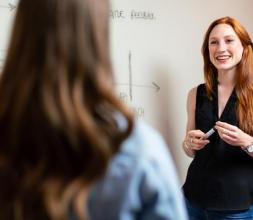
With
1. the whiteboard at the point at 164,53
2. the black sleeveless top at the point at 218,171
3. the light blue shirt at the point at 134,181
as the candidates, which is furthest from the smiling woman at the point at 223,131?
the light blue shirt at the point at 134,181

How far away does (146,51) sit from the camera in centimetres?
170

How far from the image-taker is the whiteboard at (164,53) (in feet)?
5.44

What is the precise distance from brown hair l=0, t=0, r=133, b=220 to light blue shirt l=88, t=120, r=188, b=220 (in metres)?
0.02

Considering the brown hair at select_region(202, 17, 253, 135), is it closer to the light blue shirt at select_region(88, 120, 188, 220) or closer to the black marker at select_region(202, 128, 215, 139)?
the black marker at select_region(202, 128, 215, 139)

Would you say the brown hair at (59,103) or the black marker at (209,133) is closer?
the brown hair at (59,103)

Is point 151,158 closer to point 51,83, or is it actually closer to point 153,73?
point 51,83

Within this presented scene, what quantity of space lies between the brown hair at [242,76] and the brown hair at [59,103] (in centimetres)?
101

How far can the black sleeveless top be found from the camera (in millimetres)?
→ 1480

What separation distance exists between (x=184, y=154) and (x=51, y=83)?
4.36ft

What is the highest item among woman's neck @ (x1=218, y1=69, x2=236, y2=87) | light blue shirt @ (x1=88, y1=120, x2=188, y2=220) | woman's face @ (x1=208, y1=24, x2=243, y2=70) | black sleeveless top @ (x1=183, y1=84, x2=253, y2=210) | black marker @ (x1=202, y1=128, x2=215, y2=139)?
woman's face @ (x1=208, y1=24, x2=243, y2=70)

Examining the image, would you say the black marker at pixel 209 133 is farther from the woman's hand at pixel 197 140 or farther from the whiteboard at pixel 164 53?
the whiteboard at pixel 164 53

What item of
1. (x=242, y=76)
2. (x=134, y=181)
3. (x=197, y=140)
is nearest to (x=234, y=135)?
(x=197, y=140)

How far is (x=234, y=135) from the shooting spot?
145 cm

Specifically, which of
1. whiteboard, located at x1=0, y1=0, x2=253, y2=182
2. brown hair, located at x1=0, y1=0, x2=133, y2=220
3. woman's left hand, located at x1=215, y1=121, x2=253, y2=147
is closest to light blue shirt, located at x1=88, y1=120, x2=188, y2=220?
brown hair, located at x1=0, y1=0, x2=133, y2=220
